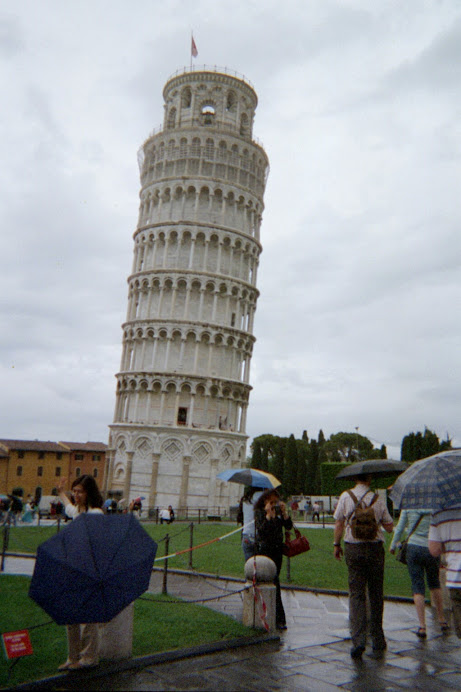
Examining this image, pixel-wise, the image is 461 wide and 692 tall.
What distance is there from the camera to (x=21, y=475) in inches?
2810

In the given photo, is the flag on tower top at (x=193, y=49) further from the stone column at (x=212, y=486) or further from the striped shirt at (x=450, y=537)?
the striped shirt at (x=450, y=537)

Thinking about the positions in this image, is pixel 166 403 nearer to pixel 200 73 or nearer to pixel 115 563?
pixel 200 73

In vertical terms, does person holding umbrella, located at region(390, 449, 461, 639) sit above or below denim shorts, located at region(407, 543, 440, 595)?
above

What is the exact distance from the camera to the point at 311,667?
691 centimetres

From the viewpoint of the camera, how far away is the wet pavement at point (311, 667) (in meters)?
6.23

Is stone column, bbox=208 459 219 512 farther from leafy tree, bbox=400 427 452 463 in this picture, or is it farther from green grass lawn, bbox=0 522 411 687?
green grass lawn, bbox=0 522 411 687

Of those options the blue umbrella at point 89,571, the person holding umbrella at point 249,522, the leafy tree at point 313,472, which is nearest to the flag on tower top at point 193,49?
the leafy tree at point 313,472

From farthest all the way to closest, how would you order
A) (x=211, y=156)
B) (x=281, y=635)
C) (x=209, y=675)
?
(x=211, y=156) < (x=281, y=635) < (x=209, y=675)

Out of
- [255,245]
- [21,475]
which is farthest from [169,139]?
[21,475]

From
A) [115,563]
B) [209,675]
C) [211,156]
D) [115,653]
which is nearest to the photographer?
[115,563]

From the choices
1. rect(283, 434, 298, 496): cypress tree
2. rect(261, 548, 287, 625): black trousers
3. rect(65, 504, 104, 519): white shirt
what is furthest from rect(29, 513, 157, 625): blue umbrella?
rect(283, 434, 298, 496): cypress tree

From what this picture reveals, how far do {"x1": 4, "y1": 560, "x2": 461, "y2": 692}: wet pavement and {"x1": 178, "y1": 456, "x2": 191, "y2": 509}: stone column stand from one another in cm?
3827

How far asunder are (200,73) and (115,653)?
5756 centimetres

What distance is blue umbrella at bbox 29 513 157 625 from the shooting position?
5.84 m
